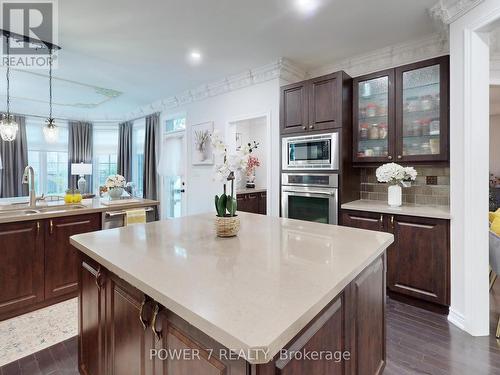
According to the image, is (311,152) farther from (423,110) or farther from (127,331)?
(127,331)

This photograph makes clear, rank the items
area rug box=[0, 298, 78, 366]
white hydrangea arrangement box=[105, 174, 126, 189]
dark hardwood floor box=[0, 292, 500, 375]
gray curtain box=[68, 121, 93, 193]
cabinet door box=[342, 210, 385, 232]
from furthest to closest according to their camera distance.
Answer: gray curtain box=[68, 121, 93, 193]
white hydrangea arrangement box=[105, 174, 126, 189]
cabinet door box=[342, 210, 385, 232]
area rug box=[0, 298, 78, 366]
dark hardwood floor box=[0, 292, 500, 375]

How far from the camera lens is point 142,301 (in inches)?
40.1

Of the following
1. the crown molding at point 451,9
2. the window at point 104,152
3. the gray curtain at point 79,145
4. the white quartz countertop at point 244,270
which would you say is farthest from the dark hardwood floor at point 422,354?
the window at point 104,152

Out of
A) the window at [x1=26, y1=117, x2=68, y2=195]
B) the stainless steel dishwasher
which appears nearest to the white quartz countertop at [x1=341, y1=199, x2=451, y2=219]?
the stainless steel dishwasher

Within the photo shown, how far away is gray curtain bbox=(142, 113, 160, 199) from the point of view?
5.94 metres

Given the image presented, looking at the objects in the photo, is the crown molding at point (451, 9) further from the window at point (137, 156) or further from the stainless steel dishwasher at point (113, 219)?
the window at point (137, 156)

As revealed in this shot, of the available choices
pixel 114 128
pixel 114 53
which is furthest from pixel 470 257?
pixel 114 128

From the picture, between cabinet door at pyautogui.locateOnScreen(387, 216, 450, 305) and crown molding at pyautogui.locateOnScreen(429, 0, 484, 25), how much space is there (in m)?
1.74

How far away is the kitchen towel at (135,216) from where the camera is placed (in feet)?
10.3

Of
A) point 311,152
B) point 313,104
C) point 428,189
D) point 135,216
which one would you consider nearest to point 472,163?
point 428,189

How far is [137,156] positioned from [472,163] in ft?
22.7

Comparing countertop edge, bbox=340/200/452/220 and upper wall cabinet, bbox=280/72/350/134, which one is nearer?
countertop edge, bbox=340/200/452/220

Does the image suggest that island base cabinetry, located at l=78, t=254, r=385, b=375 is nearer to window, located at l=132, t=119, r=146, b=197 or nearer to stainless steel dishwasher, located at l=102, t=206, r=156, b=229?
stainless steel dishwasher, located at l=102, t=206, r=156, b=229

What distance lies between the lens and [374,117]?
3.04 m
